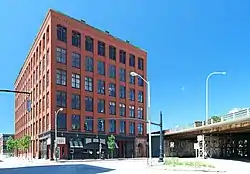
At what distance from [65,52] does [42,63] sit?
7.78 m

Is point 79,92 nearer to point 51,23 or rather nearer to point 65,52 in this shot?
point 65,52

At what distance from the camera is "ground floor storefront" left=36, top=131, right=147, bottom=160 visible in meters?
71.7

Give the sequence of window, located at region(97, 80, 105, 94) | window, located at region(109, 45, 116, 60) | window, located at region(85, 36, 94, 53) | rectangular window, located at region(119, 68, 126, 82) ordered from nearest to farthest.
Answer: window, located at region(85, 36, 94, 53), window, located at region(97, 80, 105, 94), window, located at region(109, 45, 116, 60), rectangular window, located at region(119, 68, 126, 82)

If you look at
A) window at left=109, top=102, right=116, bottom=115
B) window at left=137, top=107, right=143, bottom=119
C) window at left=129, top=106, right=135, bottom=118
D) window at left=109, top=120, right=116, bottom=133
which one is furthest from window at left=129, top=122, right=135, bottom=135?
window at left=109, top=102, right=116, bottom=115

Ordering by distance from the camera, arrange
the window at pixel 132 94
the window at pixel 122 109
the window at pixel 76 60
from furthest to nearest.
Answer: the window at pixel 132 94 < the window at pixel 122 109 < the window at pixel 76 60

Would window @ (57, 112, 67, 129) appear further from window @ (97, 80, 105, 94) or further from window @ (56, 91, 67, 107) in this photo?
window @ (97, 80, 105, 94)

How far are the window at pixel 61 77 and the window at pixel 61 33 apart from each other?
574cm

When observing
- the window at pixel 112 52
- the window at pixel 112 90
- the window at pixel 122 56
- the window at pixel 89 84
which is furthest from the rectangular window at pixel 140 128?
the window at pixel 89 84

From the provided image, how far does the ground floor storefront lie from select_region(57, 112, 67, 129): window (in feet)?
4.23

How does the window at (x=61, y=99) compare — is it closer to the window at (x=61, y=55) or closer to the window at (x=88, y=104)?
the window at (x=88, y=104)

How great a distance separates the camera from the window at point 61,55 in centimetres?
Answer: 7338

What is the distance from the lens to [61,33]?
74188mm

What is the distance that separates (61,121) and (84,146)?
7.16m

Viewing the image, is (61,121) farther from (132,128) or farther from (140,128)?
(140,128)
